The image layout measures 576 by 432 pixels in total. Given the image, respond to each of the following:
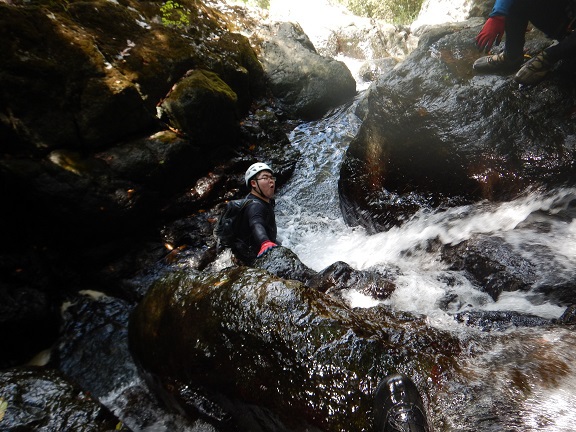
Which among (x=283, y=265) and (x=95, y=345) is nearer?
(x=283, y=265)

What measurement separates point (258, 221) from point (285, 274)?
1067 millimetres

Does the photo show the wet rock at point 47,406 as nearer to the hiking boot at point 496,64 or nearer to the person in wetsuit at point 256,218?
the person in wetsuit at point 256,218

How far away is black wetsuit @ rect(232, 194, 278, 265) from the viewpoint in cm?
489

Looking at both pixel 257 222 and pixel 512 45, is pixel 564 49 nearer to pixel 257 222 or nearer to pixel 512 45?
pixel 512 45

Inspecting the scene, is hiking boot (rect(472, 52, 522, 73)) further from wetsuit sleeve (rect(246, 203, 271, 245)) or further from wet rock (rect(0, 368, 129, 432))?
wet rock (rect(0, 368, 129, 432))

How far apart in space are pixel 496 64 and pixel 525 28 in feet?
1.65

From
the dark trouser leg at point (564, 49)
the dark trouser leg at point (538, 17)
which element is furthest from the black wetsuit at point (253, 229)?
the dark trouser leg at point (564, 49)

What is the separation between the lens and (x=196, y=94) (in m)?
6.53

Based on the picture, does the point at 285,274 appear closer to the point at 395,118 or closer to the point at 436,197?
the point at 436,197

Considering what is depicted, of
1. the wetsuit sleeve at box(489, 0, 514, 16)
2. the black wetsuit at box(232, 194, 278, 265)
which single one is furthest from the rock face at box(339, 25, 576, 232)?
the black wetsuit at box(232, 194, 278, 265)

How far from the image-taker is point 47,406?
2527mm

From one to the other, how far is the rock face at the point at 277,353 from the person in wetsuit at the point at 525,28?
3476 mm

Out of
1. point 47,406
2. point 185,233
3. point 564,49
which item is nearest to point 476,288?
point 564,49

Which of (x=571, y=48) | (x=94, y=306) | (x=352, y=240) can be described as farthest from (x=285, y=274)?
(x=571, y=48)
